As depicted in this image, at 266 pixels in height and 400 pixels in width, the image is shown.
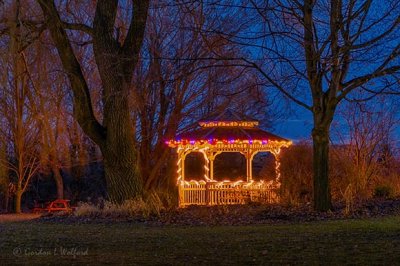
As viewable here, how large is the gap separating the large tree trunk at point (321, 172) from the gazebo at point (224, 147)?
6.26 m

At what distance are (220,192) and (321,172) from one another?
8173 millimetres

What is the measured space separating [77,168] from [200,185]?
1478cm

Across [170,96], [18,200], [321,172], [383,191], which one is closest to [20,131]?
[18,200]

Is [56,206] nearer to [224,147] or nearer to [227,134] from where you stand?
[224,147]

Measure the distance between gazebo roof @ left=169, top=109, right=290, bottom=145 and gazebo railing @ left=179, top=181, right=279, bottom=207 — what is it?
5.69 feet

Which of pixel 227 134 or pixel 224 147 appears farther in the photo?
pixel 224 147

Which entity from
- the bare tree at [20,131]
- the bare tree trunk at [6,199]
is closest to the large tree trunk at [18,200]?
the bare tree at [20,131]

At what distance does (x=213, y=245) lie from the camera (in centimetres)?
1020

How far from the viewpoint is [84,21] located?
27.8 metres

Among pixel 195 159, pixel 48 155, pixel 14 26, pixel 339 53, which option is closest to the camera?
pixel 339 53

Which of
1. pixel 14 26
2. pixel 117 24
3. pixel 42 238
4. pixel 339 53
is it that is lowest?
pixel 42 238

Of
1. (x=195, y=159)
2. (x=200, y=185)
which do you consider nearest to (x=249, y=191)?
(x=200, y=185)

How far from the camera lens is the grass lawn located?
863 centimetres

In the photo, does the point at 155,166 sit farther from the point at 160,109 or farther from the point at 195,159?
the point at 195,159
